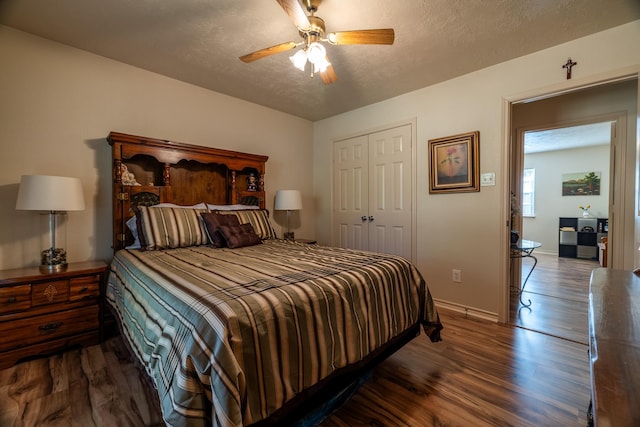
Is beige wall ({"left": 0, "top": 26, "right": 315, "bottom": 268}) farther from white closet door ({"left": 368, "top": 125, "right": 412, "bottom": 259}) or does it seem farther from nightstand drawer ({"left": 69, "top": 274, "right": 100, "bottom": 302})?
white closet door ({"left": 368, "top": 125, "right": 412, "bottom": 259})

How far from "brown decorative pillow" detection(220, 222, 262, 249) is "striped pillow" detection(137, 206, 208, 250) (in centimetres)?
25

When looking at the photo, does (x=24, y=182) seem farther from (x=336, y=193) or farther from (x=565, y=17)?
(x=565, y=17)

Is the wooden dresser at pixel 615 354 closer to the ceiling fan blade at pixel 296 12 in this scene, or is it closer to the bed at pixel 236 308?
the bed at pixel 236 308

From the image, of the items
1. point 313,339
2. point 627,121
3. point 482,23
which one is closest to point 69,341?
point 313,339

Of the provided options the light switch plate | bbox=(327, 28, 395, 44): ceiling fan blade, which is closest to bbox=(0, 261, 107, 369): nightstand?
bbox=(327, 28, 395, 44): ceiling fan blade

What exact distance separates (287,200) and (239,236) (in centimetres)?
115

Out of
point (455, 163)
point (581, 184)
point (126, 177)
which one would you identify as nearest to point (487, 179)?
point (455, 163)

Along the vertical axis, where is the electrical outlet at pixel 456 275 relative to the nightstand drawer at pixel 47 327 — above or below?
above

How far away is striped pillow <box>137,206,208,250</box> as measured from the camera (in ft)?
7.65

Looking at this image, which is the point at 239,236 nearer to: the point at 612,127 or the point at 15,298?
the point at 15,298

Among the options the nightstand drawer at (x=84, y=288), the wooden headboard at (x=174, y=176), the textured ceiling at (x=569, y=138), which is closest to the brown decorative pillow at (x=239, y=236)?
the wooden headboard at (x=174, y=176)

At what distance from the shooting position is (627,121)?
2785mm

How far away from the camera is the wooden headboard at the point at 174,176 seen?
2469mm

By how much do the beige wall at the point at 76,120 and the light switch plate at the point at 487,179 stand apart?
9.83 feet
